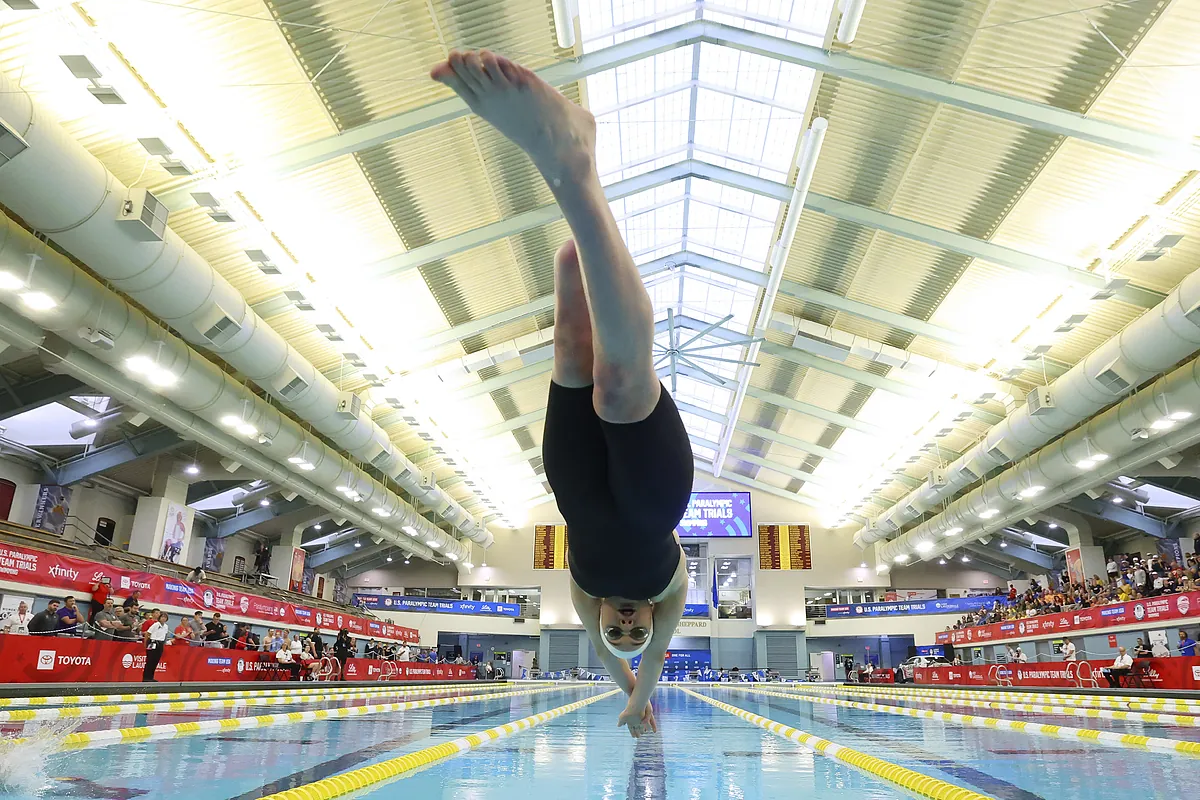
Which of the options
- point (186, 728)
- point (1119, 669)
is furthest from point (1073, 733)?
point (1119, 669)

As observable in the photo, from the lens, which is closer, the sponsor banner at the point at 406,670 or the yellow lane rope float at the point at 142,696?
the yellow lane rope float at the point at 142,696

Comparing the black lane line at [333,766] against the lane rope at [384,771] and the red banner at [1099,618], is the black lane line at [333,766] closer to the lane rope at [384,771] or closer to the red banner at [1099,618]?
the lane rope at [384,771]

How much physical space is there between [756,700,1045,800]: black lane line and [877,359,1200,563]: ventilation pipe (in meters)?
10.1

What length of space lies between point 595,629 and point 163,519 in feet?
71.3

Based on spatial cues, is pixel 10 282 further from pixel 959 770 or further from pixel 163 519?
pixel 163 519

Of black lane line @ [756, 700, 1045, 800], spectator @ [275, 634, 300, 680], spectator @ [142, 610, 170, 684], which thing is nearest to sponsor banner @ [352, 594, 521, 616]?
spectator @ [275, 634, 300, 680]

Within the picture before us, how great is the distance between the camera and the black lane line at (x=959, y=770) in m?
3.76

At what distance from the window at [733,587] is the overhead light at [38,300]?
102 feet

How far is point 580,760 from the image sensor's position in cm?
522

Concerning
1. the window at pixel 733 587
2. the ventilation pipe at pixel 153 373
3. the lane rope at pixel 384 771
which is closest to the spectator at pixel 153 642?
the ventilation pipe at pixel 153 373

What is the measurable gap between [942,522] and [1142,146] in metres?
18.9

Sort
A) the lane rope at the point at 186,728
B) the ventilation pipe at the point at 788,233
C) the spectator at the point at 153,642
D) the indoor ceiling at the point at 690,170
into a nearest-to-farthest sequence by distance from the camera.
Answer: the lane rope at the point at 186,728 → the indoor ceiling at the point at 690,170 → the spectator at the point at 153,642 → the ventilation pipe at the point at 788,233

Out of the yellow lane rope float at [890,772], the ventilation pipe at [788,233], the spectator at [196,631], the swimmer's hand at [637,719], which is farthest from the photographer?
the spectator at [196,631]

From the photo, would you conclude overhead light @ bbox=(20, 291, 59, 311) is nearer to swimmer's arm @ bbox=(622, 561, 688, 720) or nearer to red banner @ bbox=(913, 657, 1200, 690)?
swimmer's arm @ bbox=(622, 561, 688, 720)
